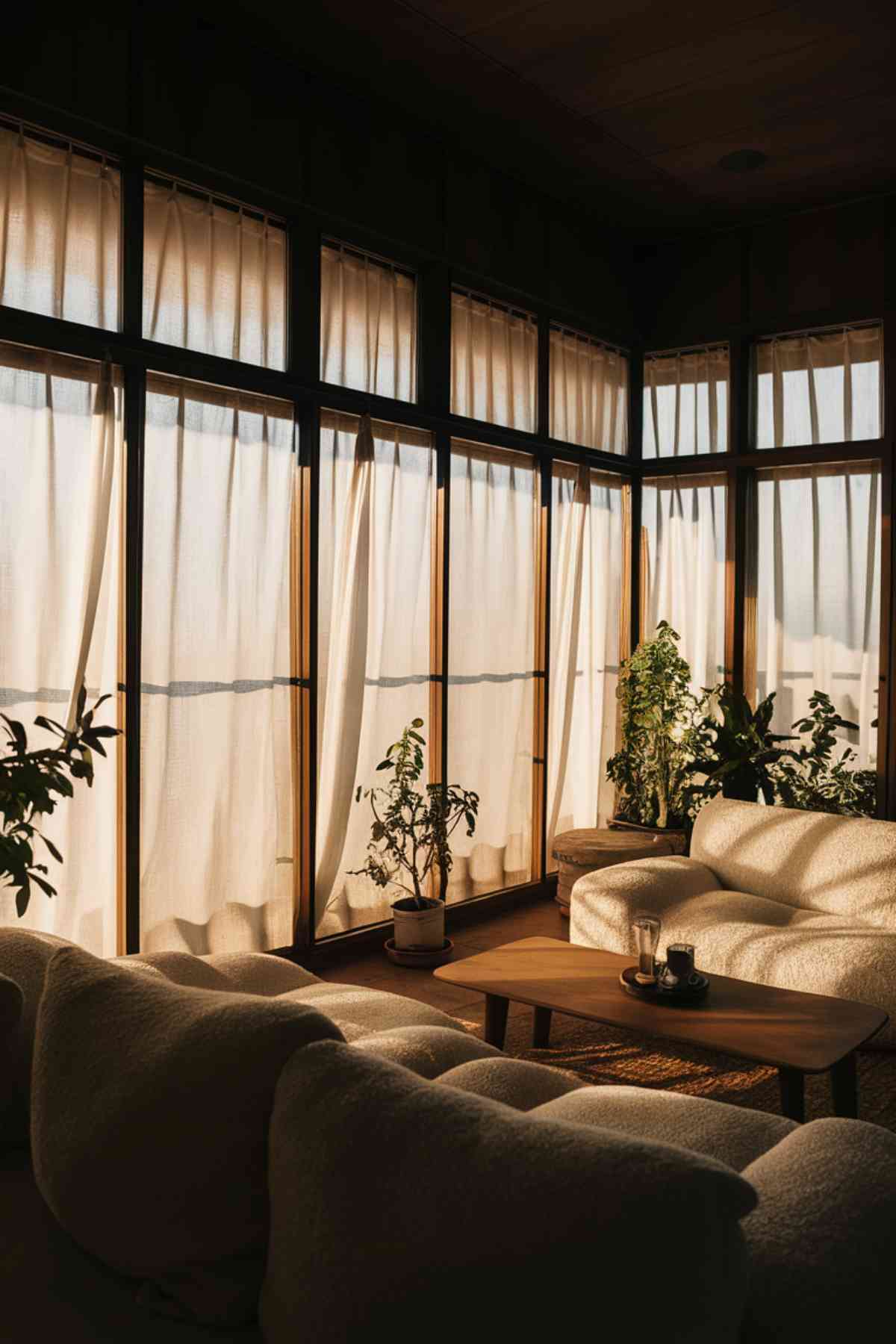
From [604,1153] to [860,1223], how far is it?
455mm

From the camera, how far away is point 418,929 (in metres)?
4.74

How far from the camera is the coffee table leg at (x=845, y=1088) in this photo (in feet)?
9.89

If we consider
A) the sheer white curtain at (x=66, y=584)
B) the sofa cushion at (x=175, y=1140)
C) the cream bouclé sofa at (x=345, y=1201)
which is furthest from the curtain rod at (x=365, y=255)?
the sofa cushion at (x=175, y=1140)

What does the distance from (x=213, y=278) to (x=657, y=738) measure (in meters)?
3.37

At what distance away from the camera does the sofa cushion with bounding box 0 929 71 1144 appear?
179 centimetres

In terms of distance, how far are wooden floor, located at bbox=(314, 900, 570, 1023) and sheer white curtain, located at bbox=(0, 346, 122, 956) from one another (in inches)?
44.1

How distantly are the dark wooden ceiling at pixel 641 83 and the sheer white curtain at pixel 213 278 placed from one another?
0.73 m

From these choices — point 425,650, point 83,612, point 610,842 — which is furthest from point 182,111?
point 610,842

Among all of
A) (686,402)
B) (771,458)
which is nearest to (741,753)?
(771,458)

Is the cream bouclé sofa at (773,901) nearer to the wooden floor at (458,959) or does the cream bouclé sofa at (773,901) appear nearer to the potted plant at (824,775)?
the wooden floor at (458,959)

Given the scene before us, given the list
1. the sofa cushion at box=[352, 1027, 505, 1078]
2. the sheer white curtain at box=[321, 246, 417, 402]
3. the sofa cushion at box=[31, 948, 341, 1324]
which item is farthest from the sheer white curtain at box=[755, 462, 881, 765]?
the sofa cushion at box=[31, 948, 341, 1324]

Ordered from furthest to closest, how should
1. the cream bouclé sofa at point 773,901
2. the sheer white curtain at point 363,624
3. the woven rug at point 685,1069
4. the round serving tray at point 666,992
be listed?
1. the sheer white curtain at point 363,624
2. the cream bouclé sofa at point 773,901
3. the woven rug at point 685,1069
4. the round serving tray at point 666,992

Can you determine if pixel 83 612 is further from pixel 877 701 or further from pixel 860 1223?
pixel 877 701

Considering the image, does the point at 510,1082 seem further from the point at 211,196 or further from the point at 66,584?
the point at 211,196
